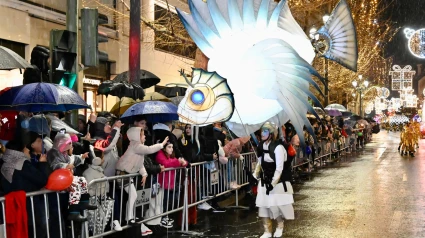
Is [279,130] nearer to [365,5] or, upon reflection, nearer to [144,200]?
[144,200]

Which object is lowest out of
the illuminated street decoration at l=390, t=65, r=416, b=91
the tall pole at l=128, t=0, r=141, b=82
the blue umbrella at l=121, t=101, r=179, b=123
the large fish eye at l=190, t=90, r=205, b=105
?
the blue umbrella at l=121, t=101, r=179, b=123

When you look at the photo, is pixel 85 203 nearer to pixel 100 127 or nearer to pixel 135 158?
pixel 135 158

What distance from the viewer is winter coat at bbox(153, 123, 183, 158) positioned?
10539mm

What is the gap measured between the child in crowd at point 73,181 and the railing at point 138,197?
133 mm

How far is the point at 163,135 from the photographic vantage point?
10.8 metres

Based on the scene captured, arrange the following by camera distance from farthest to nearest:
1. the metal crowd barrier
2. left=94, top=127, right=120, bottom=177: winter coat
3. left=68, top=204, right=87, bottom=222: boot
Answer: left=94, top=127, right=120, bottom=177: winter coat, the metal crowd barrier, left=68, top=204, right=87, bottom=222: boot

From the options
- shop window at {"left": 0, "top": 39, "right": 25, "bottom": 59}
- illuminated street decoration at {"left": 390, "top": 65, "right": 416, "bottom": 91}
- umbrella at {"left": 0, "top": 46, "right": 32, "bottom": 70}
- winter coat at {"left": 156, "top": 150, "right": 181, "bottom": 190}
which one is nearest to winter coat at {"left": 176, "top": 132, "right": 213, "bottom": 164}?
winter coat at {"left": 156, "top": 150, "right": 181, "bottom": 190}

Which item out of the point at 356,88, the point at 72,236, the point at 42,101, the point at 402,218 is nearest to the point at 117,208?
the point at 72,236

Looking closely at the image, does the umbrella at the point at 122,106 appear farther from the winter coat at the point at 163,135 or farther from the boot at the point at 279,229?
the boot at the point at 279,229

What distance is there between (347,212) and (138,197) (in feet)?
15.5

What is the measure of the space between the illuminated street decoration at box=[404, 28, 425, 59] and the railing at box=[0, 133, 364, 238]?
77.3 feet

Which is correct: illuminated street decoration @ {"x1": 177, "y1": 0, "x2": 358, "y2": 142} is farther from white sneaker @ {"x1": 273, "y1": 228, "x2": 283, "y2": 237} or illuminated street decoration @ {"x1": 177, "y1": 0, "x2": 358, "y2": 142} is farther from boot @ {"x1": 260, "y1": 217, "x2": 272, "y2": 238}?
white sneaker @ {"x1": 273, "y1": 228, "x2": 283, "y2": 237}

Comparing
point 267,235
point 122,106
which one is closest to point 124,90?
point 122,106

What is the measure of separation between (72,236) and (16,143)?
141cm
